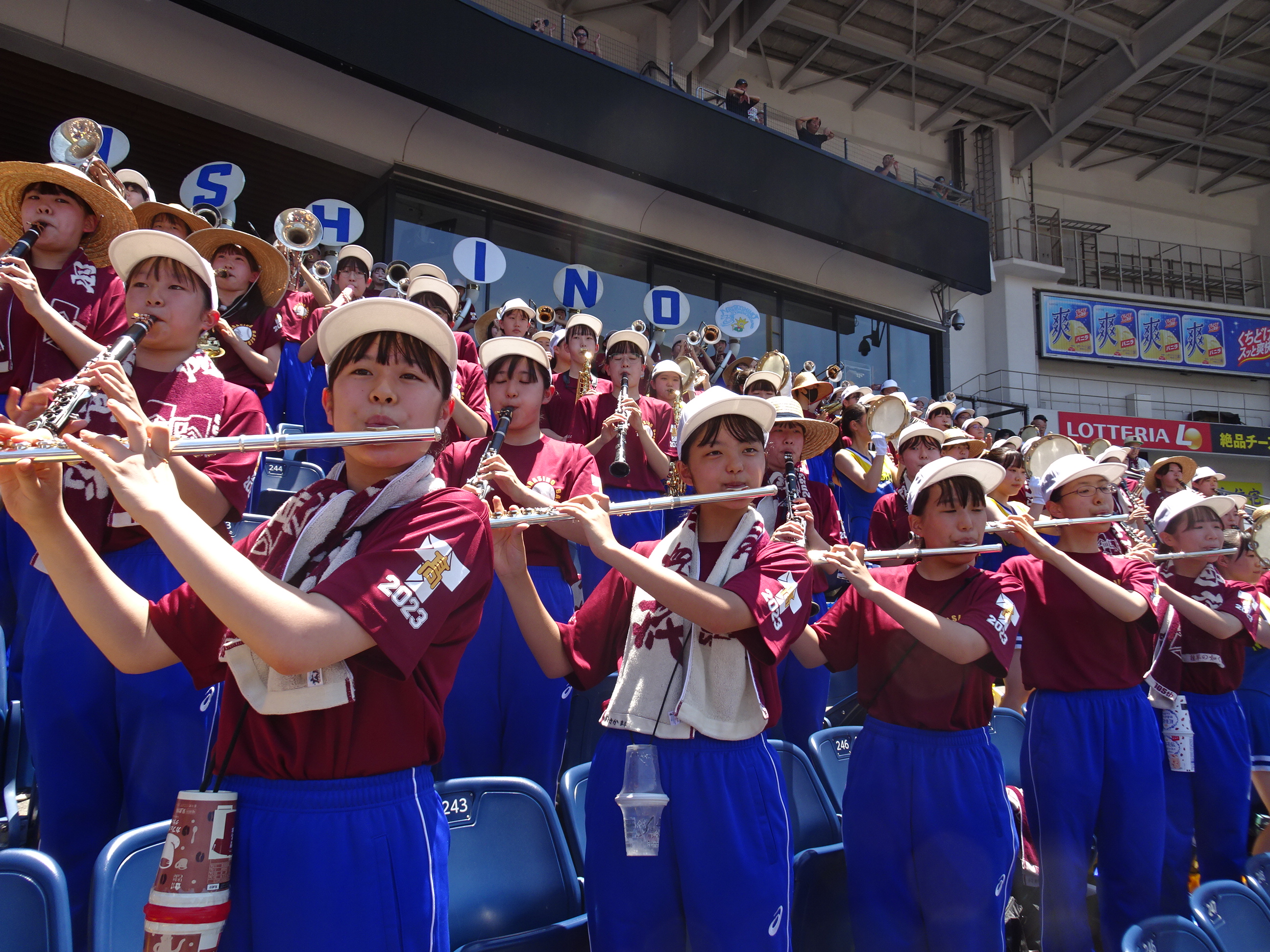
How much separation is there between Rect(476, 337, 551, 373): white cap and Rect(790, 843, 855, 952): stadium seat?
2.48 metres

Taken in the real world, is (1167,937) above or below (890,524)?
below

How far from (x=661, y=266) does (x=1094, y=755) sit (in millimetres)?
11539

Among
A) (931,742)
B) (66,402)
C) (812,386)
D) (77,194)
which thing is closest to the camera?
(66,402)

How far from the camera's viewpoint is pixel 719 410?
9.14 feet

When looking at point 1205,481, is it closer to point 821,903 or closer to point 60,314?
point 821,903

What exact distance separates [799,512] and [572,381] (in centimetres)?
327

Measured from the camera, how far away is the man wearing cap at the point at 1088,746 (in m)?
3.55

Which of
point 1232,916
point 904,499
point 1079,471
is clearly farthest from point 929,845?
point 904,499

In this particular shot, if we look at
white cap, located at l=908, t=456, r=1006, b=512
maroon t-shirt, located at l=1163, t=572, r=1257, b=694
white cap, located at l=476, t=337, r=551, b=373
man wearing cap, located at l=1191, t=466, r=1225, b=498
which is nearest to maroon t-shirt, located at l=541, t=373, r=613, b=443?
white cap, located at l=476, t=337, r=551, b=373

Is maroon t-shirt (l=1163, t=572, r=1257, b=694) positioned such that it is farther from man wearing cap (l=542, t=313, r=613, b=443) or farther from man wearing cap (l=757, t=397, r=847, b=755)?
man wearing cap (l=542, t=313, r=613, b=443)

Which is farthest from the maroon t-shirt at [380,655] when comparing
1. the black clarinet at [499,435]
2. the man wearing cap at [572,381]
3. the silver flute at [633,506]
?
the man wearing cap at [572,381]

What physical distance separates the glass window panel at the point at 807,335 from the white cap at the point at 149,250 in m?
13.4

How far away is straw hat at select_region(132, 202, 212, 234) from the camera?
4953 mm

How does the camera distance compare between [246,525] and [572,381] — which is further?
[572,381]
